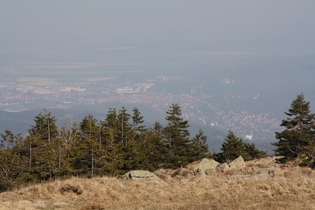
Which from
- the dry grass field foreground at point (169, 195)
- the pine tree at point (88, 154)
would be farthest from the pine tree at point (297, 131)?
the pine tree at point (88, 154)

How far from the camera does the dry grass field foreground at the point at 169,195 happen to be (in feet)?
48.5

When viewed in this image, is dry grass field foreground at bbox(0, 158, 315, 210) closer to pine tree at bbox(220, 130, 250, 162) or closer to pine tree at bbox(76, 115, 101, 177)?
pine tree at bbox(76, 115, 101, 177)

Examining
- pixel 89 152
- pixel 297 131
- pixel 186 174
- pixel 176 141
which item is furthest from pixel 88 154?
pixel 297 131

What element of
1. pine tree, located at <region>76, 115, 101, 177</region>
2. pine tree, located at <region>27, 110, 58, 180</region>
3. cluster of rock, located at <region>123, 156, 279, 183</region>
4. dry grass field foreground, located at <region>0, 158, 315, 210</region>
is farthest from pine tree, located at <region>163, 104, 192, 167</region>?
dry grass field foreground, located at <region>0, 158, 315, 210</region>

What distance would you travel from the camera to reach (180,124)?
60469 mm

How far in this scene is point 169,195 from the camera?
54.9ft

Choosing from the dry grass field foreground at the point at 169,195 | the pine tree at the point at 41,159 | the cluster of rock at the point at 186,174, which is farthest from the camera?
Answer: the pine tree at the point at 41,159

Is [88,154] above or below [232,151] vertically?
above

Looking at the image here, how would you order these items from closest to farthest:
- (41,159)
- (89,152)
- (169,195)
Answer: (169,195), (41,159), (89,152)

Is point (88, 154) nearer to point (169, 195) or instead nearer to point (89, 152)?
point (89, 152)

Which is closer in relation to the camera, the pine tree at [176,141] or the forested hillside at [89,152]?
the forested hillside at [89,152]

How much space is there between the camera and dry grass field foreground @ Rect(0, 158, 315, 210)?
14.8 metres

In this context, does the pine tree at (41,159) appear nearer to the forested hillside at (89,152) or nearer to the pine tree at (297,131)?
the forested hillside at (89,152)

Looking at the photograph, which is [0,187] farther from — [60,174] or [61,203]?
[61,203]
